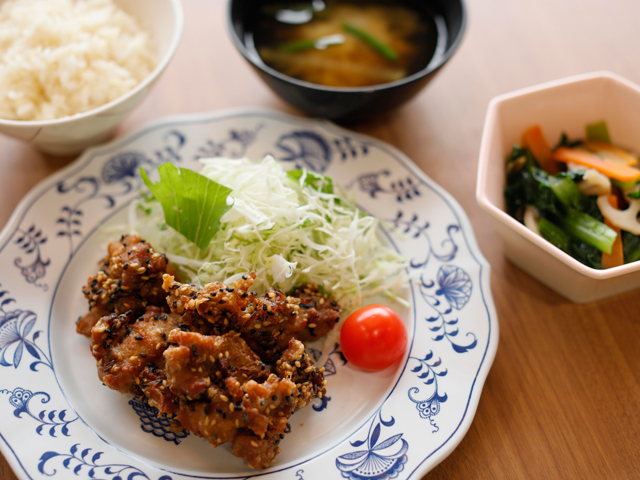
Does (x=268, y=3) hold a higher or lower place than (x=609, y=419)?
higher

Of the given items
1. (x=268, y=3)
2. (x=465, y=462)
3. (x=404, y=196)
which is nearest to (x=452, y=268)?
(x=404, y=196)

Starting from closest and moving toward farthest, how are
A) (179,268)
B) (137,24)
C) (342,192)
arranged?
(179,268) → (342,192) → (137,24)

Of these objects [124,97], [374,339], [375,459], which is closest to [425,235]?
[374,339]

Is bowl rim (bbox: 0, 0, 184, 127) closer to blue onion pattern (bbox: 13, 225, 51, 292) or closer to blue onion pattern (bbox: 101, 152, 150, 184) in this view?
blue onion pattern (bbox: 101, 152, 150, 184)

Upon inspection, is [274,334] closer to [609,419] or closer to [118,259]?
[118,259]

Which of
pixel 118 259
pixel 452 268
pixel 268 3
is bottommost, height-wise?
pixel 452 268

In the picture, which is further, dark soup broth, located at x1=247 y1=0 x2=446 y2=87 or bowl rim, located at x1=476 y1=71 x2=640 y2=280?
dark soup broth, located at x1=247 y1=0 x2=446 y2=87

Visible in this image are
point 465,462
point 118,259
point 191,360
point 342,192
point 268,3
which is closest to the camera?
point 191,360

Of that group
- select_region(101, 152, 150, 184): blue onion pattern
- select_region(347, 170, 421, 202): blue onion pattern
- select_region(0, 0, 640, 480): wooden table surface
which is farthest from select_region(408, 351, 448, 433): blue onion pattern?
select_region(101, 152, 150, 184): blue onion pattern
